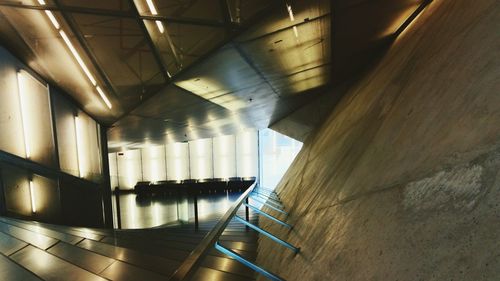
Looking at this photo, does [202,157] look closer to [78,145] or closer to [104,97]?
[78,145]

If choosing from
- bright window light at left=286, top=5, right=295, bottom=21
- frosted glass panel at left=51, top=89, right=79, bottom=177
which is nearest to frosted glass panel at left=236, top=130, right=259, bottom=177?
frosted glass panel at left=51, top=89, right=79, bottom=177

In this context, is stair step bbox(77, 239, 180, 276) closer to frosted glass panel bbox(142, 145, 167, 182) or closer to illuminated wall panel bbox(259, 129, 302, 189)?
illuminated wall panel bbox(259, 129, 302, 189)

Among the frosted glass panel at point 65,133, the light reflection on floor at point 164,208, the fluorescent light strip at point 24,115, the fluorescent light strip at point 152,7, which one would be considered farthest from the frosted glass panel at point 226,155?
the fluorescent light strip at point 152,7

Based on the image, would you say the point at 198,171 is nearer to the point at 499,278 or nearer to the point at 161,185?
the point at 161,185

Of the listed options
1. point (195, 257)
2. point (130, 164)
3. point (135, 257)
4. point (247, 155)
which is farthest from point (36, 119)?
point (247, 155)

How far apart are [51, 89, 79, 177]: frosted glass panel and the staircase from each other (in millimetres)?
4474

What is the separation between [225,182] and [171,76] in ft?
55.3

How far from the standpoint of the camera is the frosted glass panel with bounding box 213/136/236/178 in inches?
1024

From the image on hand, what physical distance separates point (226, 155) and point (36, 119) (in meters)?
18.3

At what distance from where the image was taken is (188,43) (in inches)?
224

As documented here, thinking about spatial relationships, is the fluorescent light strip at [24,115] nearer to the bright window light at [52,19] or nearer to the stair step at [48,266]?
the bright window light at [52,19]

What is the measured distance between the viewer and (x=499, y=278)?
0.84 metres

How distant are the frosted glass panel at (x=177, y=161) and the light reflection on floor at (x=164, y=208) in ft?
13.8

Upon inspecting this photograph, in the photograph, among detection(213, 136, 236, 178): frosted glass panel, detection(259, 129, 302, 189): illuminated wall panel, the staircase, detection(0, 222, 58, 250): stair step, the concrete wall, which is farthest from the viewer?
detection(213, 136, 236, 178): frosted glass panel
